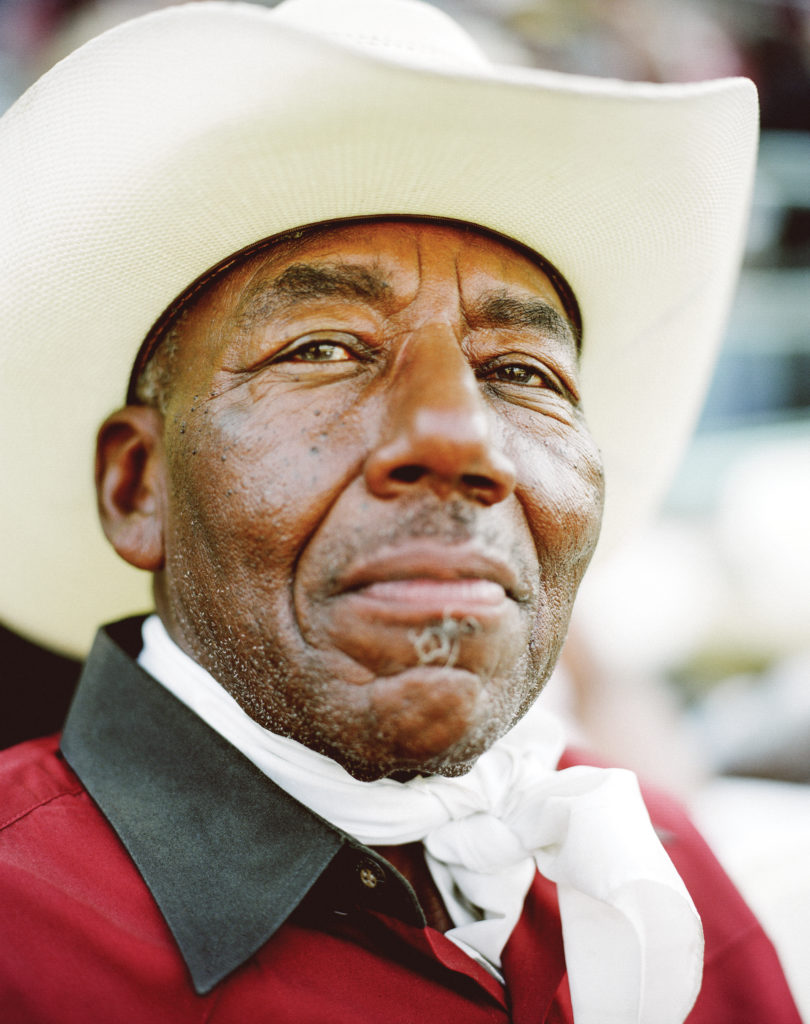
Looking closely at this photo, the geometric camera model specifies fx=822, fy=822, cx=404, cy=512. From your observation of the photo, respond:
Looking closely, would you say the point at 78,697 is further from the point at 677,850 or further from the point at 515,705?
the point at 677,850

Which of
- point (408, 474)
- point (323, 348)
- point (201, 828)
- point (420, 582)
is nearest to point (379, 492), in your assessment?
point (408, 474)

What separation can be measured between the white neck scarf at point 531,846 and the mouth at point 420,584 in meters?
0.40

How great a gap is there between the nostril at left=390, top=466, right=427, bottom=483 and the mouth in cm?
11

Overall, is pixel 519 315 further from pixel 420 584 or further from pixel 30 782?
pixel 30 782

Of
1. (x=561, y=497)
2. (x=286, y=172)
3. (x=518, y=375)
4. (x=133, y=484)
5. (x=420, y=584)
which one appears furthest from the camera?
(x=133, y=484)

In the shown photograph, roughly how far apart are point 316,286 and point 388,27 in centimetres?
54

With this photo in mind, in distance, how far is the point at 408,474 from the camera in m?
1.31

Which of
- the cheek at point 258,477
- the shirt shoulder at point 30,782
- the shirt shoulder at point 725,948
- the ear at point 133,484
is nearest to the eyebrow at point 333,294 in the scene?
the cheek at point 258,477

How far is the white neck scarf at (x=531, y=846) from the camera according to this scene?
139 centimetres

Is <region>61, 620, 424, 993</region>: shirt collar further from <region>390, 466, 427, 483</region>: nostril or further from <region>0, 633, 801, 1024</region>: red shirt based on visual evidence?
<region>390, 466, 427, 483</region>: nostril

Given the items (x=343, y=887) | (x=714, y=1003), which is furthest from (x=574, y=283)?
(x=714, y=1003)

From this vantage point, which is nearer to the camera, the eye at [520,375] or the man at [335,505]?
the man at [335,505]

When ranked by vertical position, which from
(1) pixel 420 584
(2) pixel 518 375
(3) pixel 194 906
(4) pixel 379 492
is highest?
(2) pixel 518 375

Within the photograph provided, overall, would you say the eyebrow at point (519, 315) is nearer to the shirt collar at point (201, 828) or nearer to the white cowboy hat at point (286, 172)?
the white cowboy hat at point (286, 172)
